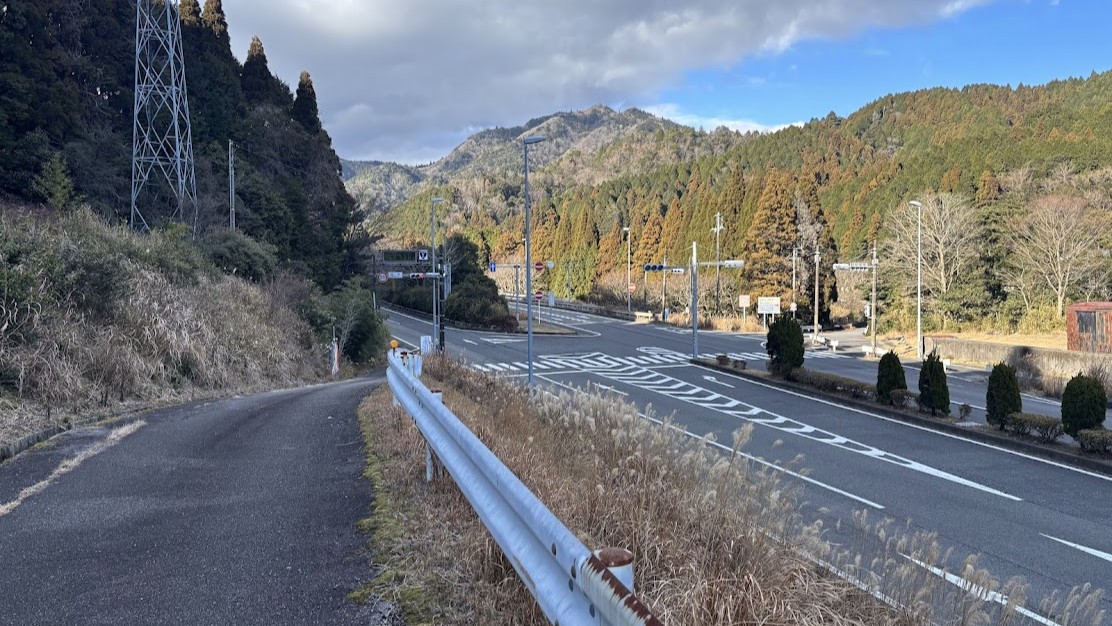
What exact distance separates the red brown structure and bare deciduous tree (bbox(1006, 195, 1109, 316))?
557 inches

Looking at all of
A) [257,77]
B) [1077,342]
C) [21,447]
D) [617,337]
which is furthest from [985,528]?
[257,77]

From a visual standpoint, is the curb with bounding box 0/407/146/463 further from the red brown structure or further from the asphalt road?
the red brown structure

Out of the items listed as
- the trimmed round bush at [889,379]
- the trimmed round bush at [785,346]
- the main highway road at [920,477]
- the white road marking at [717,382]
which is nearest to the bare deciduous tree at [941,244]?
the main highway road at [920,477]

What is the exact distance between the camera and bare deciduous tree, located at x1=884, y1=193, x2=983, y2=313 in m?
52.1

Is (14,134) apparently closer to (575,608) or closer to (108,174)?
(108,174)

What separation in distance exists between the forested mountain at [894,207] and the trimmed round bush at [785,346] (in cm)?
2590

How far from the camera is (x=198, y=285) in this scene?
19.6 m

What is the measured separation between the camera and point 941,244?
51781 millimetres

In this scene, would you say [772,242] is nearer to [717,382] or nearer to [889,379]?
[717,382]

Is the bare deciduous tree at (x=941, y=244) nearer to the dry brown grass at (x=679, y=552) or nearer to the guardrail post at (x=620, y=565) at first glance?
the dry brown grass at (x=679, y=552)

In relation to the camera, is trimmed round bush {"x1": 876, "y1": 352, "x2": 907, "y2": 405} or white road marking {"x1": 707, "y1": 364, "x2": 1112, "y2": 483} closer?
white road marking {"x1": 707, "y1": 364, "x2": 1112, "y2": 483}

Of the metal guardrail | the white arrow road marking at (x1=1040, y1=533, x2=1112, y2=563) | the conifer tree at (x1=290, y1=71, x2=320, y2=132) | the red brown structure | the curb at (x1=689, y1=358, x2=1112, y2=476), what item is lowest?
the curb at (x1=689, y1=358, x2=1112, y2=476)

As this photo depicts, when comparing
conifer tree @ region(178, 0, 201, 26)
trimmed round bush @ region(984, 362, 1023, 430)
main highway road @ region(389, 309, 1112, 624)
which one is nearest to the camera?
main highway road @ region(389, 309, 1112, 624)

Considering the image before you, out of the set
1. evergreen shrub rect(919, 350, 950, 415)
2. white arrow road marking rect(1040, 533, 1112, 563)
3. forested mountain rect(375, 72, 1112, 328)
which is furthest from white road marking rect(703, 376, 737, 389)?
forested mountain rect(375, 72, 1112, 328)
